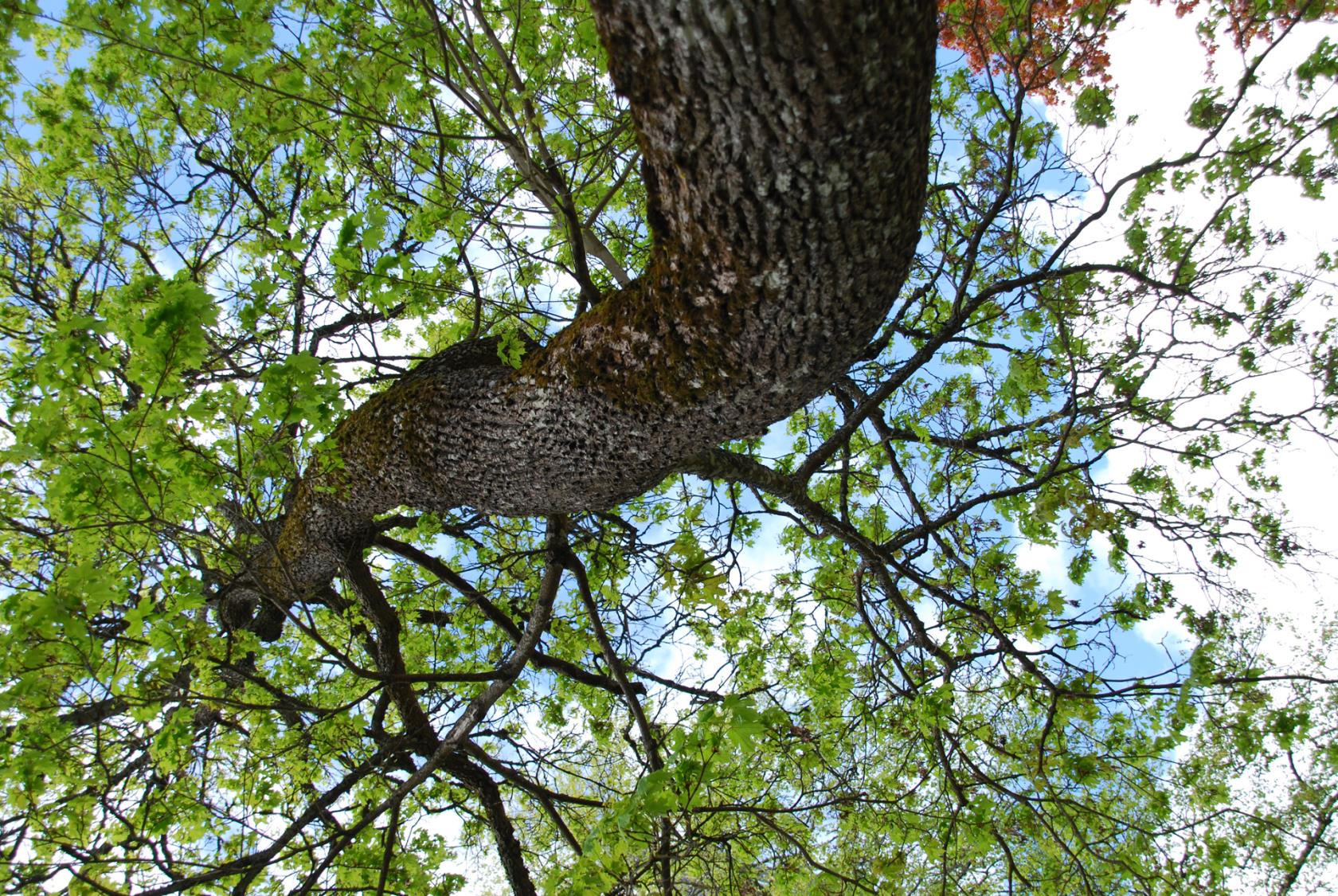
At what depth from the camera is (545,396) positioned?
2.64m

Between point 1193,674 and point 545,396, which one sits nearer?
point 545,396

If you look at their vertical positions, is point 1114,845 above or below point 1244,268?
below

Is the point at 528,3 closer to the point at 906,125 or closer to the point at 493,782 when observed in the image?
the point at 906,125

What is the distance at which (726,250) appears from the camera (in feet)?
5.98

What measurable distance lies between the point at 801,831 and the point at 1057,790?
5.25ft

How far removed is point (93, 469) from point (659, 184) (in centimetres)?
219

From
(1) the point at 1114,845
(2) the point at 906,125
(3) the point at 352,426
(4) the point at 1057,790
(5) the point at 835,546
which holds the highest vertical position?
(3) the point at 352,426

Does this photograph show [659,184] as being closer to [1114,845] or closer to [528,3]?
[528,3]

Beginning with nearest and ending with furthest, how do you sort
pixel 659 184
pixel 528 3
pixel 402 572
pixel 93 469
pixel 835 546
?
pixel 659 184
pixel 93 469
pixel 528 3
pixel 835 546
pixel 402 572

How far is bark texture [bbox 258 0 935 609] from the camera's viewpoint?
1.45 m

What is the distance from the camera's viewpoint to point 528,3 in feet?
11.5

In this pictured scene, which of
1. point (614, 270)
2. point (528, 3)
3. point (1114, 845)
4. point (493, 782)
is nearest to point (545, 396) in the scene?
point (614, 270)

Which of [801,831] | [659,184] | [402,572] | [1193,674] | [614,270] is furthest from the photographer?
[402,572]

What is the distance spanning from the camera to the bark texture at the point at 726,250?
57.2 inches
